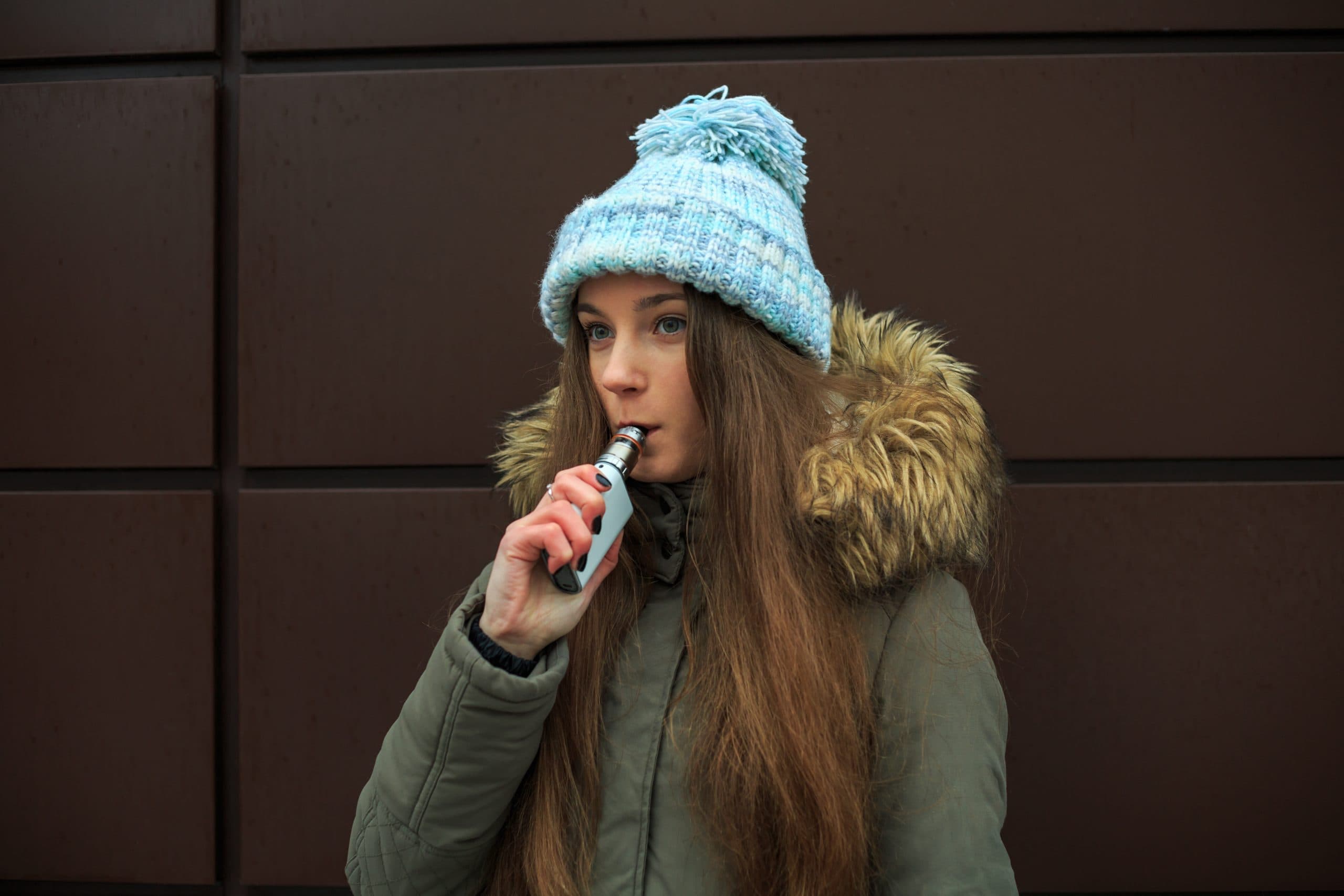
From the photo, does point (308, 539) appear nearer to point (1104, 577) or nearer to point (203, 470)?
point (203, 470)

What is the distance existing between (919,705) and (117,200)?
6.20 ft

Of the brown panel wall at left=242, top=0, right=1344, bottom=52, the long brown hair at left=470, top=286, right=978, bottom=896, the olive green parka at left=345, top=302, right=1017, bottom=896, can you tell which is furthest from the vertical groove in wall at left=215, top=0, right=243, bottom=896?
the long brown hair at left=470, top=286, right=978, bottom=896

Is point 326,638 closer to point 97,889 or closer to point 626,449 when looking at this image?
Result: point 97,889

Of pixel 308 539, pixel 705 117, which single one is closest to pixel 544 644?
pixel 705 117

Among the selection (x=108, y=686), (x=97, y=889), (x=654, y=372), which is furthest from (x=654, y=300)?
(x=97, y=889)

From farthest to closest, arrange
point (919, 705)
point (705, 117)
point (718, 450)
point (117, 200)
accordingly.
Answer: point (117, 200) → point (705, 117) → point (718, 450) → point (919, 705)

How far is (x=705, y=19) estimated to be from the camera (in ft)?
6.32

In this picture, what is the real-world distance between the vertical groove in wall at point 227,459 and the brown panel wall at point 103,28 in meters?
0.06

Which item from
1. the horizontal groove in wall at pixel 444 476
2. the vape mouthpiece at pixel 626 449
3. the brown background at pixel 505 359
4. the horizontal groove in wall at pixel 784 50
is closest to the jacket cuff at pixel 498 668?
the vape mouthpiece at pixel 626 449

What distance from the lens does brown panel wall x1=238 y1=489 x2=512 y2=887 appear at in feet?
6.43

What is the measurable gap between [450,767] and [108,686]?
1224 millimetres

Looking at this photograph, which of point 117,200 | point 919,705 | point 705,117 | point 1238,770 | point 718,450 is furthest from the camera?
point 117,200

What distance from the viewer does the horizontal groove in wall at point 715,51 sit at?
1.92 meters

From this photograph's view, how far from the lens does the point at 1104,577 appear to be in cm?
188
